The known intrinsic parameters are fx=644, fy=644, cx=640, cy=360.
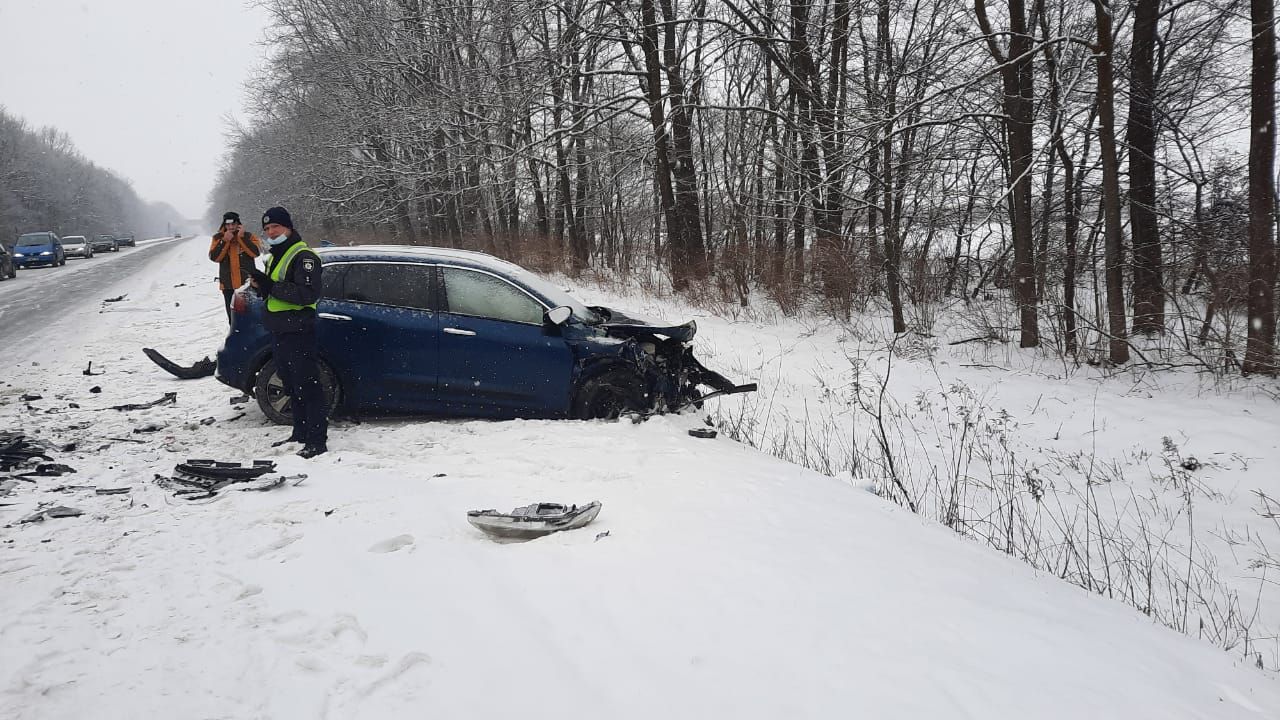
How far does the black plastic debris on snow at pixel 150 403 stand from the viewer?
6.59 m

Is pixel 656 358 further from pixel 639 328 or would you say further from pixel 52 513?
pixel 52 513

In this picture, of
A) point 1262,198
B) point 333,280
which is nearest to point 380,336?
point 333,280

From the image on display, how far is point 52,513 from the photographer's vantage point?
12.7 feet

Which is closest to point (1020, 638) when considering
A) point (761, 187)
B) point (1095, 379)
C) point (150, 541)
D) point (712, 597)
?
point (712, 597)

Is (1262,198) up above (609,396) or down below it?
above

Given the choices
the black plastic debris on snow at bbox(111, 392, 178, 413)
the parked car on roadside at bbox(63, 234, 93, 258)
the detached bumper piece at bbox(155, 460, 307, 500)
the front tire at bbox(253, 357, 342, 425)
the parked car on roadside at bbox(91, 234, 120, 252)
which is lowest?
the detached bumper piece at bbox(155, 460, 307, 500)

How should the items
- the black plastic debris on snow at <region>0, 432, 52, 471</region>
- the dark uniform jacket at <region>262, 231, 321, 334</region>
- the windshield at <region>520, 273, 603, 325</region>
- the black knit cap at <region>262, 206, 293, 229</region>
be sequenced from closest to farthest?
the black plastic debris on snow at <region>0, 432, 52, 471</region>, the dark uniform jacket at <region>262, 231, 321, 334</region>, the black knit cap at <region>262, 206, 293, 229</region>, the windshield at <region>520, 273, 603, 325</region>

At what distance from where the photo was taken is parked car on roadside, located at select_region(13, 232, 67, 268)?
27.8 meters

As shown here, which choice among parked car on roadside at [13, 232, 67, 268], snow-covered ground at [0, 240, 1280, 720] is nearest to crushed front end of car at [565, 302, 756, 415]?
snow-covered ground at [0, 240, 1280, 720]

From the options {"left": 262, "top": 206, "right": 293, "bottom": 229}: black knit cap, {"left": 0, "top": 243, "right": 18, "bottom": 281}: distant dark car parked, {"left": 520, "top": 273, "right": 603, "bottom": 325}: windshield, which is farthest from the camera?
{"left": 0, "top": 243, "right": 18, "bottom": 281}: distant dark car parked

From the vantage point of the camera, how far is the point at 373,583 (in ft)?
9.97

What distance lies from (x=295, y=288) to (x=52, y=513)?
6.87 feet

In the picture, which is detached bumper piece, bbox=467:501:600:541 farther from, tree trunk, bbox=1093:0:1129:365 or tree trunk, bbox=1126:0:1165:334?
tree trunk, bbox=1126:0:1165:334

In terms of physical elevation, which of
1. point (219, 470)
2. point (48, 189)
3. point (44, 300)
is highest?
point (48, 189)
